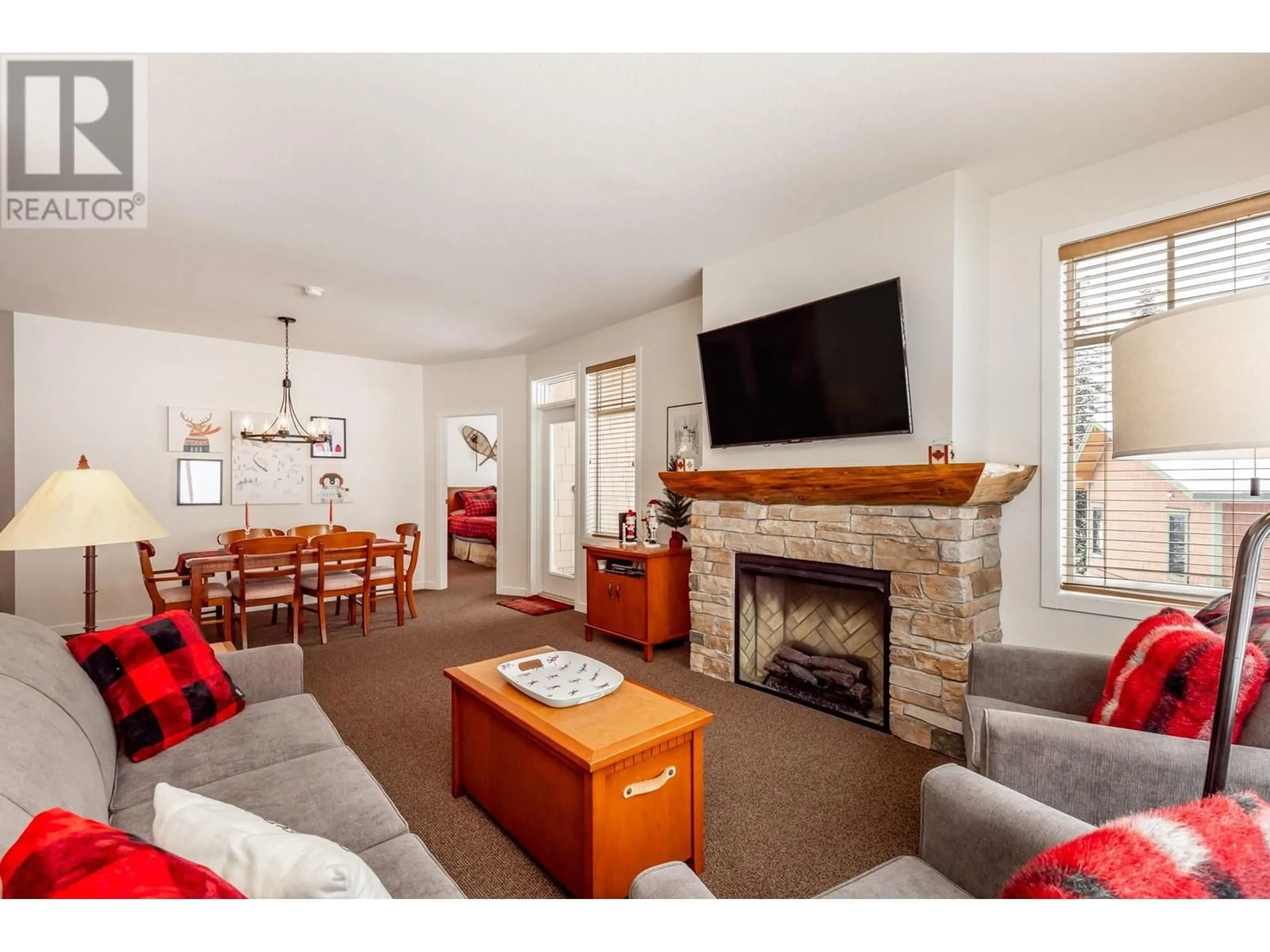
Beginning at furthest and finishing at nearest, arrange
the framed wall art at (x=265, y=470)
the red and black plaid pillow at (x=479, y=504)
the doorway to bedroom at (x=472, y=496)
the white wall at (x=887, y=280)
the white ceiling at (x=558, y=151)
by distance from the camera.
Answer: the red and black plaid pillow at (x=479, y=504)
the doorway to bedroom at (x=472, y=496)
the framed wall art at (x=265, y=470)
the white wall at (x=887, y=280)
the white ceiling at (x=558, y=151)

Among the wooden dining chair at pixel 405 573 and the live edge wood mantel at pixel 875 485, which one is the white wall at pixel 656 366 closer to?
the live edge wood mantel at pixel 875 485

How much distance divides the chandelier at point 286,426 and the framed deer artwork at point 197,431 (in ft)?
0.56

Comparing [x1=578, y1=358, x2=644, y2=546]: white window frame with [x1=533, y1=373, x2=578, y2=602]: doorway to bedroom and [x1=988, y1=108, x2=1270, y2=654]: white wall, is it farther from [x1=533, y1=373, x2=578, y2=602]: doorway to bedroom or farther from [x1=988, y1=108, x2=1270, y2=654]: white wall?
[x1=988, y1=108, x2=1270, y2=654]: white wall

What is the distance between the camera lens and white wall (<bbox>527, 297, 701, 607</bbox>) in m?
4.31

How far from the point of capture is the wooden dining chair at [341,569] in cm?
438

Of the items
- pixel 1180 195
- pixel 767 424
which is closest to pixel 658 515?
pixel 767 424

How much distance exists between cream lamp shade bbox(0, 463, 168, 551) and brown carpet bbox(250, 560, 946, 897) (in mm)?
1309

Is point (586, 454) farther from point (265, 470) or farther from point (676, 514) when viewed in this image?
point (265, 470)

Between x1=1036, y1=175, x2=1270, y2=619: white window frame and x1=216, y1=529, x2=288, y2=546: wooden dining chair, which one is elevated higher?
x1=1036, y1=175, x2=1270, y2=619: white window frame

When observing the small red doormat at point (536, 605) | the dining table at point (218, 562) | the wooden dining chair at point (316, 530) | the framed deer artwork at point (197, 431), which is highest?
the framed deer artwork at point (197, 431)

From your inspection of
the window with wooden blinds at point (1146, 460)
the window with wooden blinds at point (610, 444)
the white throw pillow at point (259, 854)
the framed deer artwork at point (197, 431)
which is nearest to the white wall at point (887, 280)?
the window with wooden blinds at point (1146, 460)

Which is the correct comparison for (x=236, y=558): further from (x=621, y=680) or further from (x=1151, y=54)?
(x=1151, y=54)

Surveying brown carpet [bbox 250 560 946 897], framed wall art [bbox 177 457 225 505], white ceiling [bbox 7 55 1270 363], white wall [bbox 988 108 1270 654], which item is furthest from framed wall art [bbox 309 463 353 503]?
white wall [bbox 988 108 1270 654]

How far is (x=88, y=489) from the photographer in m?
1.78
